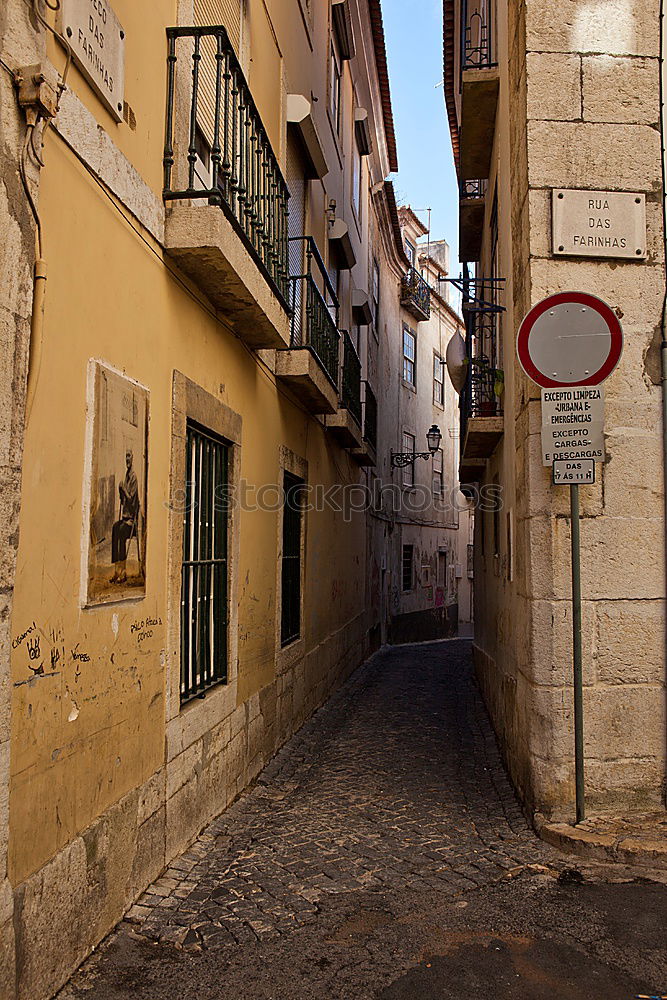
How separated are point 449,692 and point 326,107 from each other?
25.0 ft

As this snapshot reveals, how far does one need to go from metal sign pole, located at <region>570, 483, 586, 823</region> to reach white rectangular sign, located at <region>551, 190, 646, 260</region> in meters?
1.47

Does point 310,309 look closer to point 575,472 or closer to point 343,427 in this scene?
point 343,427

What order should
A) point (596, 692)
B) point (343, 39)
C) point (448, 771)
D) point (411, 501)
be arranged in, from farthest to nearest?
point (411, 501), point (343, 39), point (448, 771), point (596, 692)

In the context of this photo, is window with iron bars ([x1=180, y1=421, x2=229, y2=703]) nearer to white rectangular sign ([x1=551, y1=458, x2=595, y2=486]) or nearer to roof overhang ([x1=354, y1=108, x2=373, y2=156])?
white rectangular sign ([x1=551, y1=458, x2=595, y2=486])

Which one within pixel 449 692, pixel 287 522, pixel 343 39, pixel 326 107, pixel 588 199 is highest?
pixel 343 39

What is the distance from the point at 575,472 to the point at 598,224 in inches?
60.3

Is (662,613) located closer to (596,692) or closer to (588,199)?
(596,692)

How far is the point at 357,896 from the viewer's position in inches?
158

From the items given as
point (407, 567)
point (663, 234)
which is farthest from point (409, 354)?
point (663, 234)

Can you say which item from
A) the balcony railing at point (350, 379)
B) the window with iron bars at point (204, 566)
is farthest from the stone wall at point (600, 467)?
the balcony railing at point (350, 379)

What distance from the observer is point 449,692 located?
10922mm

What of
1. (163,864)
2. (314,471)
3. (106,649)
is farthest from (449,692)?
(106,649)

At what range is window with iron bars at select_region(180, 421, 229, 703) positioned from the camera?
16.8ft

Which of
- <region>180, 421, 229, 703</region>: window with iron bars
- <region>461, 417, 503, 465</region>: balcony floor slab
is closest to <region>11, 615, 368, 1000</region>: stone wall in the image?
<region>180, 421, 229, 703</region>: window with iron bars
